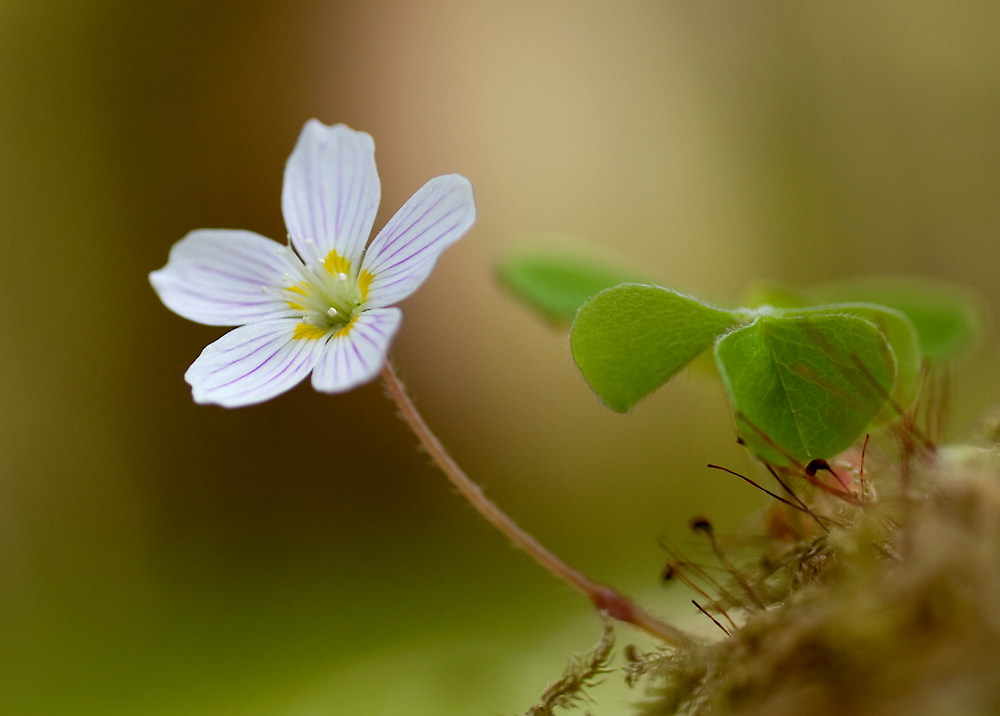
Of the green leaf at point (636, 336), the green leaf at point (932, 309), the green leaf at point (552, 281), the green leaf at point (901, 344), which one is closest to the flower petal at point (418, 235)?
the green leaf at point (636, 336)

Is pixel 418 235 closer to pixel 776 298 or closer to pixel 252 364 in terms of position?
pixel 252 364

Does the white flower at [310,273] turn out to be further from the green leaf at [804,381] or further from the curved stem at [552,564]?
the green leaf at [804,381]

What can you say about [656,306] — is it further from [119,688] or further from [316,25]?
[316,25]

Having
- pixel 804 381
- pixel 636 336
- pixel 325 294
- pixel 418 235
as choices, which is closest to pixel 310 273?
pixel 325 294

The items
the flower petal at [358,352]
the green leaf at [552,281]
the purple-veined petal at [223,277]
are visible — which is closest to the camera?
the flower petal at [358,352]

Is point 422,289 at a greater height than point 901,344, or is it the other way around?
point 422,289

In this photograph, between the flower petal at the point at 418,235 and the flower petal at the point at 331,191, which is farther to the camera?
the flower petal at the point at 331,191
